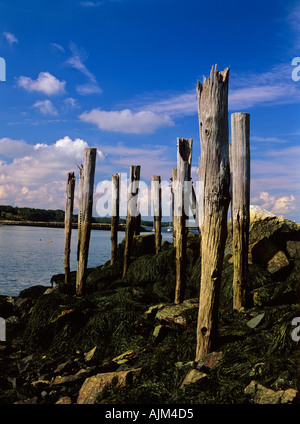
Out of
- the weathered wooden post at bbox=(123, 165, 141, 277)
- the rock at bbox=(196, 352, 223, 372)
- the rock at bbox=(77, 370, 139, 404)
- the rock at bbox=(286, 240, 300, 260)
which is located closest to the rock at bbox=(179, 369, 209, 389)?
the rock at bbox=(196, 352, 223, 372)

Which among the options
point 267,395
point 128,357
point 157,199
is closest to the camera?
point 267,395

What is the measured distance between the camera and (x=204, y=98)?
17.8ft

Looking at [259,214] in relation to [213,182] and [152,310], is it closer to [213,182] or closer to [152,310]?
[152,310]

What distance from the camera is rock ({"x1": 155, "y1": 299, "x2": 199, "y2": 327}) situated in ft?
25.0

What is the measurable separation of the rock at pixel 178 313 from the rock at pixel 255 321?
135 cm

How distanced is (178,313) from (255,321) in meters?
1.90

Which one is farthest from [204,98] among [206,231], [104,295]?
[104,295]

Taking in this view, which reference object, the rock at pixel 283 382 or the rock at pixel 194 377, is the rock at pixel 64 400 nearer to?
the rock at pixel 194 377

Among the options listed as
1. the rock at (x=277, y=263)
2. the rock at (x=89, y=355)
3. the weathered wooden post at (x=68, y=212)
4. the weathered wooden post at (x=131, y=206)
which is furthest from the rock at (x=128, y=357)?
the weathered wooden post at (x=68, y=212)

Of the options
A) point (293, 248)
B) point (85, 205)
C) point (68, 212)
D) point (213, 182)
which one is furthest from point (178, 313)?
point (68, 212)

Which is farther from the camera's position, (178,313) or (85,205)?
(85,205)

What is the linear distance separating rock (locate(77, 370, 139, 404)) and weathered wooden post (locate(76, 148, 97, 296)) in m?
7.14

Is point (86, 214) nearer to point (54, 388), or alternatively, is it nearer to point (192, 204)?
point (192, 204)

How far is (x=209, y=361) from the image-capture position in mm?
5270
